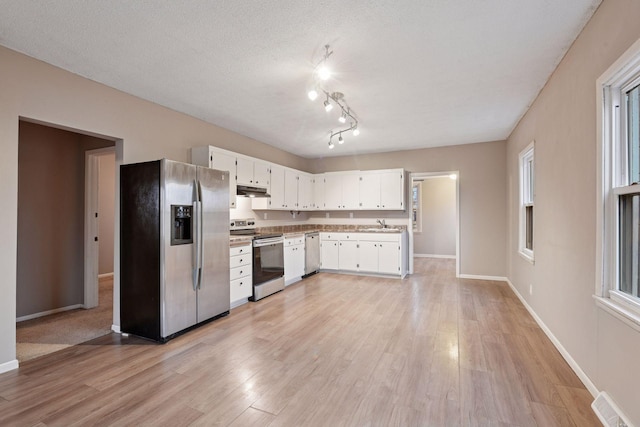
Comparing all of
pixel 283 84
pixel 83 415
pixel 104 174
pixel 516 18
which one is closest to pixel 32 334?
pixel 83 415

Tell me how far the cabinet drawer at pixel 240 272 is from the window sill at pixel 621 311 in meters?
3.58

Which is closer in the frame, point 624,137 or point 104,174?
point 624,137

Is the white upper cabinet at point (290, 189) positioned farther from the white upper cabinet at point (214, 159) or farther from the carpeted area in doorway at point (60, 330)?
the carpeted area in doorway at point (60, 330)

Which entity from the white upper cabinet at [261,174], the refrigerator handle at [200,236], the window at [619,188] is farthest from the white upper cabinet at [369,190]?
the window at [619,188]

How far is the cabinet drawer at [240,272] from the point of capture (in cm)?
401

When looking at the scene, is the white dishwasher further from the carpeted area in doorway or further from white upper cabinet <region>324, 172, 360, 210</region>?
the carpeted area in doorway

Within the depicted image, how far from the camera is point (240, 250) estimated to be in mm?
4152

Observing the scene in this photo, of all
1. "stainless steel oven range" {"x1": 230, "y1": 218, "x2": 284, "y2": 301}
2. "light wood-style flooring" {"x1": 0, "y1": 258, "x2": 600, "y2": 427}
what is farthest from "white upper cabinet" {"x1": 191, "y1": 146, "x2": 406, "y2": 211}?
"light wood-style flooring" {"x1": 0, "y1": 258, "x2": 600, "y2": 427}

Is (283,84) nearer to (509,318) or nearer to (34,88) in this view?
(34,88)

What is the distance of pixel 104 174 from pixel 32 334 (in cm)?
328

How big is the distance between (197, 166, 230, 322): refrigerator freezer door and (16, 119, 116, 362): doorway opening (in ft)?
3.65

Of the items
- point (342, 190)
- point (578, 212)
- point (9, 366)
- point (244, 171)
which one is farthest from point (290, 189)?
point (578, 212)

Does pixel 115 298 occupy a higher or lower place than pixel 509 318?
higher

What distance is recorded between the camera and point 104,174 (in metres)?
5.64
